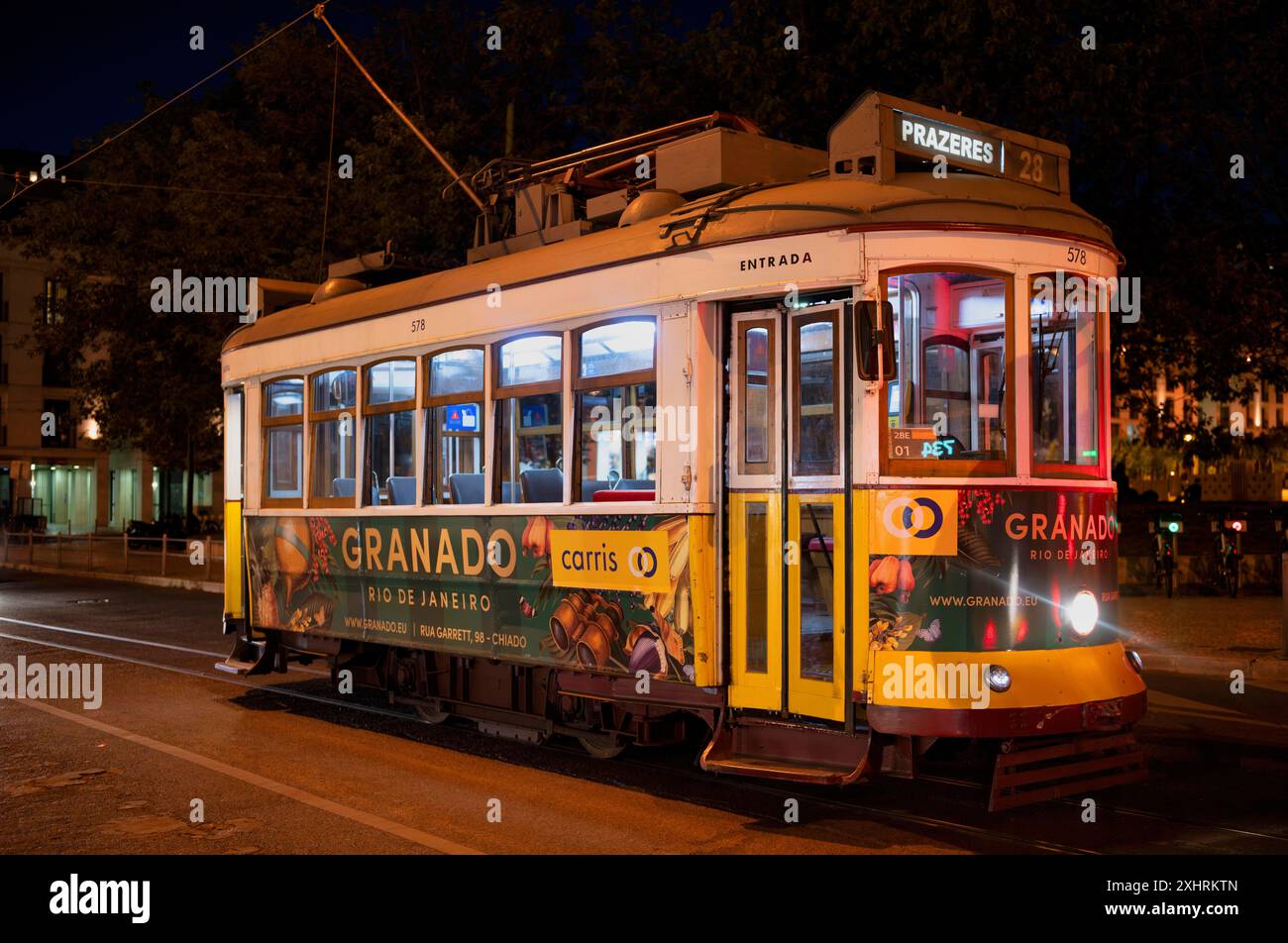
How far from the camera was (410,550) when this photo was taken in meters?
9.79

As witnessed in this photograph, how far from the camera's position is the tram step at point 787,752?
22.4 feet

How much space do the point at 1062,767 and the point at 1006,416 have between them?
73.9 inches

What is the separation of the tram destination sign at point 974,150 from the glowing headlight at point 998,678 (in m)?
3.00

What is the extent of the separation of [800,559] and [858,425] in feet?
2.62

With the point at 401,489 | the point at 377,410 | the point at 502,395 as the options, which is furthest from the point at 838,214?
the point at 377,410

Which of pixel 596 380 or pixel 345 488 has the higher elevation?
pixel 596 380

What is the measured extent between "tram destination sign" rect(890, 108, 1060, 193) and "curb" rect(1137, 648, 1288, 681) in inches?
256

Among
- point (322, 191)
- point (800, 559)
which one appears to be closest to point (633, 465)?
point (800, 559)

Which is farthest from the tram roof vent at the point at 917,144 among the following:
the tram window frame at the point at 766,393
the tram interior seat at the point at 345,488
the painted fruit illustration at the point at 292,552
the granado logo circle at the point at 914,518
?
the painted fruit illustration at the point at 292,552

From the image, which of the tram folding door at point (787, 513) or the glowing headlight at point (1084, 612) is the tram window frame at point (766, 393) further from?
the glowing headlight at point (1084, 612)

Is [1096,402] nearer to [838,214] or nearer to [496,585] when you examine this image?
[838,214]

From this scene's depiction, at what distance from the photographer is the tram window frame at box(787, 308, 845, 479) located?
23.5 ft

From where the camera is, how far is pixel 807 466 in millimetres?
7273
